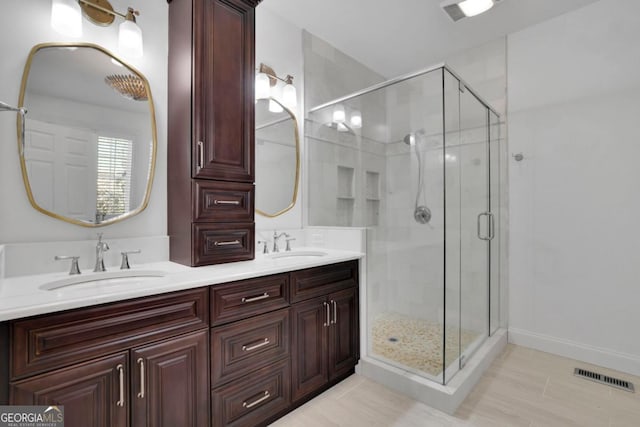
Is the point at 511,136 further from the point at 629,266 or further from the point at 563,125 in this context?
the point at 629,266

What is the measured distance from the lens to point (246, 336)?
57.4 inches

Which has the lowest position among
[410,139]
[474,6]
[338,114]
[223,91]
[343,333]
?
[343,333]

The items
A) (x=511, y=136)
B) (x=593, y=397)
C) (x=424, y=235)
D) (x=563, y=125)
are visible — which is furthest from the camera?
(x=511, y=136)

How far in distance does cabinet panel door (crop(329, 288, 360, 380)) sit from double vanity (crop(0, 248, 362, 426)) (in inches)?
0.5

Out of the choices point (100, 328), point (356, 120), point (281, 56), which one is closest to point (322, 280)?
point (100, 328)

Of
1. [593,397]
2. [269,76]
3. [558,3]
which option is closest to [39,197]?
[269,76]

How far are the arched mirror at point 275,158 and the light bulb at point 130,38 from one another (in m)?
0.81

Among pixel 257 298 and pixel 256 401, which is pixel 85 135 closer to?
pixel 257 298

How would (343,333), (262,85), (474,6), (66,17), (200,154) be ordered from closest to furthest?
(66,17)
(200,154)
(343,333)
(474,6)
(262,85)

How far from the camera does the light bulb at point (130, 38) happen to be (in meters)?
1.56

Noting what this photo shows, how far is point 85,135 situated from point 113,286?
80 cm

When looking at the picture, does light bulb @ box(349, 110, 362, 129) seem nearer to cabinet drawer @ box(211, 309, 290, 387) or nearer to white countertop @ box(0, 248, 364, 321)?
white countertop @ box(0, 248, 364, 321)

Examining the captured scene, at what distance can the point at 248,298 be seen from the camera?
1477 mm

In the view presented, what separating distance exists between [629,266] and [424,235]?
1.51m
